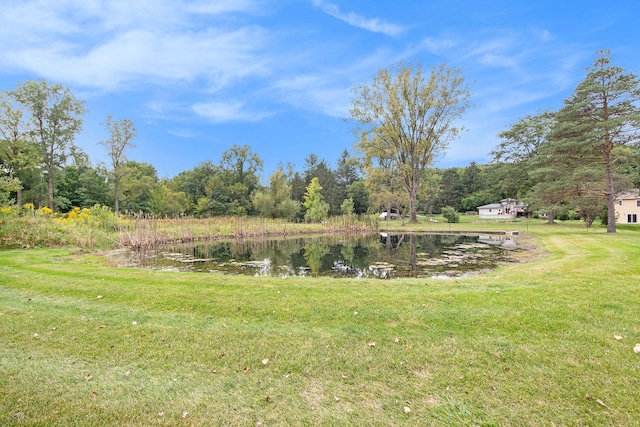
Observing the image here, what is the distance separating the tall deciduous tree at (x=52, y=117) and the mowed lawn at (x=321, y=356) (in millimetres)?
34794

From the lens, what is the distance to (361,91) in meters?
31.5

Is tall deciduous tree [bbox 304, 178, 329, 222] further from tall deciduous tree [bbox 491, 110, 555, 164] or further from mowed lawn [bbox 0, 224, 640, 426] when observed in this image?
mowed lawn [bbox 0, 224, 640, 426]

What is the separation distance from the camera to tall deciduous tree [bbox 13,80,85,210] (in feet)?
100

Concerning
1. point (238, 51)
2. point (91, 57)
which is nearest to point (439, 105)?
point (238, 51)

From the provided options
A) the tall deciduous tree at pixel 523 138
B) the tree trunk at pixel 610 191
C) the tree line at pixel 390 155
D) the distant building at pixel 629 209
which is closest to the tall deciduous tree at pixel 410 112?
the tree line at pixel 390 155

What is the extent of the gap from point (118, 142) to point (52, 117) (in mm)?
5814

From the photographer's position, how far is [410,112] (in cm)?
3073

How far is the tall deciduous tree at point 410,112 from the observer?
3009 cm

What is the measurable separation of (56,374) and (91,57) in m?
11.4

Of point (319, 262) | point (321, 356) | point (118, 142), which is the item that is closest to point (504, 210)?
point (319, 262)

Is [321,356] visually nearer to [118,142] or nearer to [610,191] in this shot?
[610,191]

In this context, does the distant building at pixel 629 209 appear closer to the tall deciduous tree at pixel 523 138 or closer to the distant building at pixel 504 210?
the tall deciduous tree at pixel 523 138

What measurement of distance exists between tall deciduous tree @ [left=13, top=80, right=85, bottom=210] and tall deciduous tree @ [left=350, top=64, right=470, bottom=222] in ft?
93.7

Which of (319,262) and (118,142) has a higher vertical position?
(118,142)
